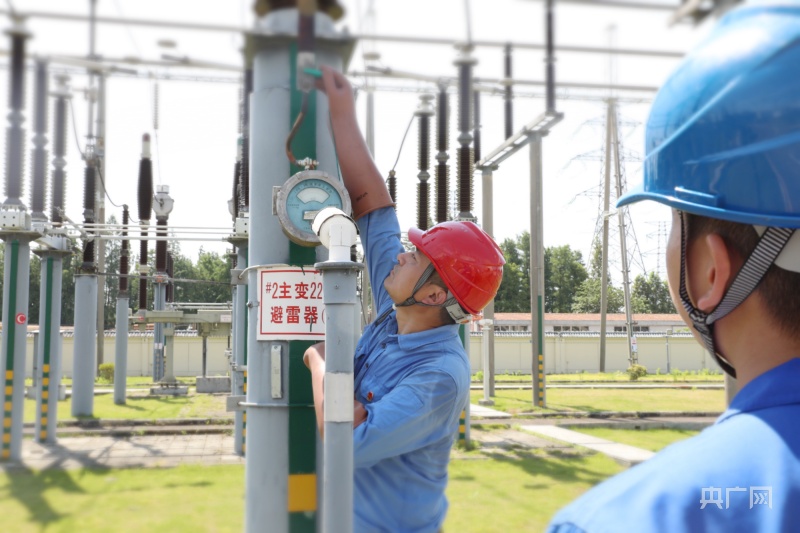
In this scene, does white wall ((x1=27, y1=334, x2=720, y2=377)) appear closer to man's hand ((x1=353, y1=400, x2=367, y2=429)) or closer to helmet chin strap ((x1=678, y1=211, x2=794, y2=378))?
man's hand ((x1=353, y1=400, x2=367, y2=429))

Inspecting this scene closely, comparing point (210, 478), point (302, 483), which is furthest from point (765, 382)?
point (210, 478)

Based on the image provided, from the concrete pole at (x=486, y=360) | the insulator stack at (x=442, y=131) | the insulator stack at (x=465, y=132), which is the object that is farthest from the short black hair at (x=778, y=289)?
the concrete pole at (x=486, y=360)

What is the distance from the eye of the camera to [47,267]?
10547mm

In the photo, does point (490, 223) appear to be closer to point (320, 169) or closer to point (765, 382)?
point (320, 169)

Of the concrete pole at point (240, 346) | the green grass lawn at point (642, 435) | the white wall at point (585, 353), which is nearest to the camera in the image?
the concrete pole at point (240, 346)

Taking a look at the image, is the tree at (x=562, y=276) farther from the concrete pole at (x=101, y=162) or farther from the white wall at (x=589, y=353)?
the concrete pole at (x=101, y=162)

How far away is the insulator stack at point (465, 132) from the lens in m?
3.96

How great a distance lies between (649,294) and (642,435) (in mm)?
45352

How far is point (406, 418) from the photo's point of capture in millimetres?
2145

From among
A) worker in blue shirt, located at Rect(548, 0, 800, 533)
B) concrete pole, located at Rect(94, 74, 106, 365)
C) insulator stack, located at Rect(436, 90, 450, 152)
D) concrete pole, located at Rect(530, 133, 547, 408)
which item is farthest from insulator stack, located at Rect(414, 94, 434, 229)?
worker in blue shirt, located at Rect(548, 0, 800, 533)

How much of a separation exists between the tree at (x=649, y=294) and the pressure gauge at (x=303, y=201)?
5313 cm

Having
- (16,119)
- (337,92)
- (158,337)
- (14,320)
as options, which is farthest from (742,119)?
(158,337)

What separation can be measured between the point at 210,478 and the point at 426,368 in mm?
6252

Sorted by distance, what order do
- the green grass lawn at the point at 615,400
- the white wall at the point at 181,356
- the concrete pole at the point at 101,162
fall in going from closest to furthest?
the concrete pole at the point at 101,162 < the green grass lawn at the point at 615,400 < the white wall at the point at 181,356
